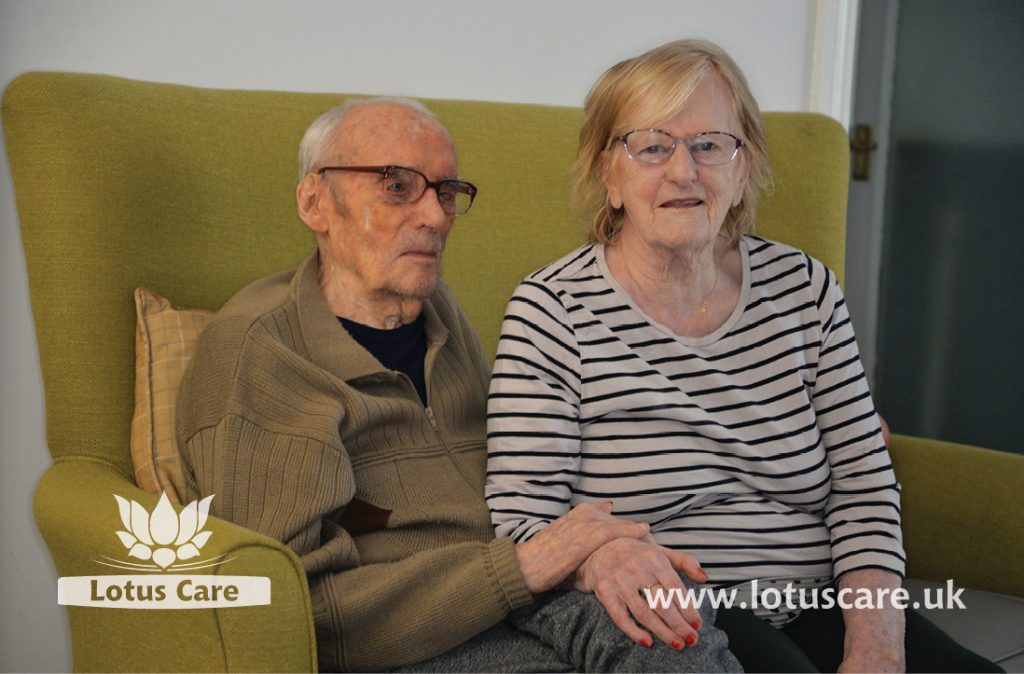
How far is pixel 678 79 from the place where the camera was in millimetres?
1466

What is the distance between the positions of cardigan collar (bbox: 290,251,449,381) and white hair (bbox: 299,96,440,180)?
0.17 meters

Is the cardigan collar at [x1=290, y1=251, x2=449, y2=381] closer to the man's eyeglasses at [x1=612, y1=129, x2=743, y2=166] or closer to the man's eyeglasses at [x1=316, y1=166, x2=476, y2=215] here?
the man's eyeglasses at [x1=316, y1=166, x2=476, y2=215]

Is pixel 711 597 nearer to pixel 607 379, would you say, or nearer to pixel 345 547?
pixel 607 379

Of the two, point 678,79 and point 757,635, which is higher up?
point 678,79

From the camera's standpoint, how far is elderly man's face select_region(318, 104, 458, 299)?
1.53 m

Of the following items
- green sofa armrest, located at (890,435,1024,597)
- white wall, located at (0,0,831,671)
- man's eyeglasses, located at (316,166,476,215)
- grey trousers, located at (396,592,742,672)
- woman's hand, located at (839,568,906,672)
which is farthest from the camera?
white wall, located at (0,0,831,671)

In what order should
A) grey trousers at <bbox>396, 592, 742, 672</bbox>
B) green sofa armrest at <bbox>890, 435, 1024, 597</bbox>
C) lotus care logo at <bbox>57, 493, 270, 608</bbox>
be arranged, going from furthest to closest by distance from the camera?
green sofa armrest at <bbox>890, 435, 1024, 597</bbox>
grey trousers at <bbox>396, 592, 742, 672</bbox>
lotus care logo at <bbox>57, 493, 270, 608</bbox>

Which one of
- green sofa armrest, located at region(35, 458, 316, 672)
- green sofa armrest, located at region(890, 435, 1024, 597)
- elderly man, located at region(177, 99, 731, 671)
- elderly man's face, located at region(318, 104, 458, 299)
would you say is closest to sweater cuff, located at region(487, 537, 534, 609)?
elderly man, located at region(177, 99, 731, 671)

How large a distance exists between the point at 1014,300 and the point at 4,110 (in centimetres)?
246

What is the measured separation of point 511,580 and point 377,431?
0.29m

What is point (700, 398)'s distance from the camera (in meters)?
1.49

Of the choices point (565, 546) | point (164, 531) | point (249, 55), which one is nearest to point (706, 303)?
point (565, 546)

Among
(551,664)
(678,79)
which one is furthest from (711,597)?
(678,79)

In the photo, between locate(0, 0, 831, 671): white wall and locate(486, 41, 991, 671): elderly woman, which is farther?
locate(0, 0, 831, 671): white wall
